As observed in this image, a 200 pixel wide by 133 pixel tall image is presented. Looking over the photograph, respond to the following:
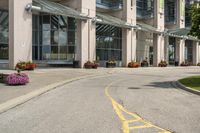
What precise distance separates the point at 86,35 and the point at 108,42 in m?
9.02

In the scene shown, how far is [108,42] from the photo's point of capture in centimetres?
4806

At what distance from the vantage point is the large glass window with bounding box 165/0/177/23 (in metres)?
64.1

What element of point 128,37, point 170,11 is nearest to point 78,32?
point 128,37

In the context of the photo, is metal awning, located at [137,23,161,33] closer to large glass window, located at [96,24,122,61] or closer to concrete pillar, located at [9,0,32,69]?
large glass window, located at [96,24,122,61]

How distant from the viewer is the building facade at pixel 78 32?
102ft

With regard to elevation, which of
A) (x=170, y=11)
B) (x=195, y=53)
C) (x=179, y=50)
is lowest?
(x=195, y=53)

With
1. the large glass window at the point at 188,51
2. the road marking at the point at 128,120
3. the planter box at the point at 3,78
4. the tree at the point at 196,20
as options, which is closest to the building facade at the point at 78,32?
the planter box at the point at 3,78

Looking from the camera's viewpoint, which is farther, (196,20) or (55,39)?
(55,39)

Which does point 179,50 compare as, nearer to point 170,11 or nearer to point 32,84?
point 170,11

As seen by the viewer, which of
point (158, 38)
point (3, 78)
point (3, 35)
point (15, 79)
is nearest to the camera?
point (15, 79)

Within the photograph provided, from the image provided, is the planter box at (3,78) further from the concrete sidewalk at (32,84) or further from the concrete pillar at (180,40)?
the concrete pillar at (180,40)

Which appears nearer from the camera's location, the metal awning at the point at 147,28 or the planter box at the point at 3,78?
the planter box at the point at 3,78

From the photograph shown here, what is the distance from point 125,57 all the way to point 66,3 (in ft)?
40.6

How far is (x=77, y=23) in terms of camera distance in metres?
39.0
